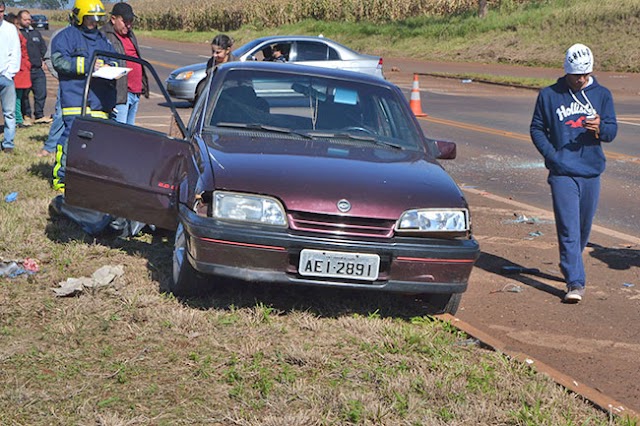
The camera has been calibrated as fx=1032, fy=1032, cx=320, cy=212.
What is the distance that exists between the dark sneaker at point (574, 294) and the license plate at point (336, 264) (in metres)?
1.71

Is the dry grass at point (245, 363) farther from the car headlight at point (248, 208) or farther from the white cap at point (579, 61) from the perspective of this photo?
the white cap at point (579, 61)

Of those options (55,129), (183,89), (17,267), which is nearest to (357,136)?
(17,267)

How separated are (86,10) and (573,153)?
4.56 m

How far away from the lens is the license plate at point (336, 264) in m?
5.65

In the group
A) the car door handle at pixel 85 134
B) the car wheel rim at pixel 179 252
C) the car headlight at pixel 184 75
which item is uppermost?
the car door handle at pixel 85 134

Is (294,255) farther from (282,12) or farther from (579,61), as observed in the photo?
(282,12)

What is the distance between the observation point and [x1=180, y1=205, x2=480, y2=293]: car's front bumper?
5.65 metres

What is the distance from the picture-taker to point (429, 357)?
531cm

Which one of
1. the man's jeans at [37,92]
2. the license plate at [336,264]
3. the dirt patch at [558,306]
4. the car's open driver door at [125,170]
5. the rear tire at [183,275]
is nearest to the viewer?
the dirt patch at [558,306]

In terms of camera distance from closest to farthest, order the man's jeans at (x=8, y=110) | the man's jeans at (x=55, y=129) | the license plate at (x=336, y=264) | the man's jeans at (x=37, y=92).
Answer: the license plate at (x=336, y=264) < the man's jeans at (x=55, y=129) < the man's jeans at (x=8, y=110) < the man's jeans at (x=37, y=92)

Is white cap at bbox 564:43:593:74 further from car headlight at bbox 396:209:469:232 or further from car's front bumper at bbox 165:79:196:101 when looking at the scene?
car's front bumper at bbox 165:79:196:101

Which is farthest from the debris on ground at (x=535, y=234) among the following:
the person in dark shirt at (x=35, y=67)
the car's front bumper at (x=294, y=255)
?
the person in dark shirt at (x=35, y=67)

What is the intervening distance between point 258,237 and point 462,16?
39629 millimetres

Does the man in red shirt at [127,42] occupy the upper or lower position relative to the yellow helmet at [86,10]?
lower
